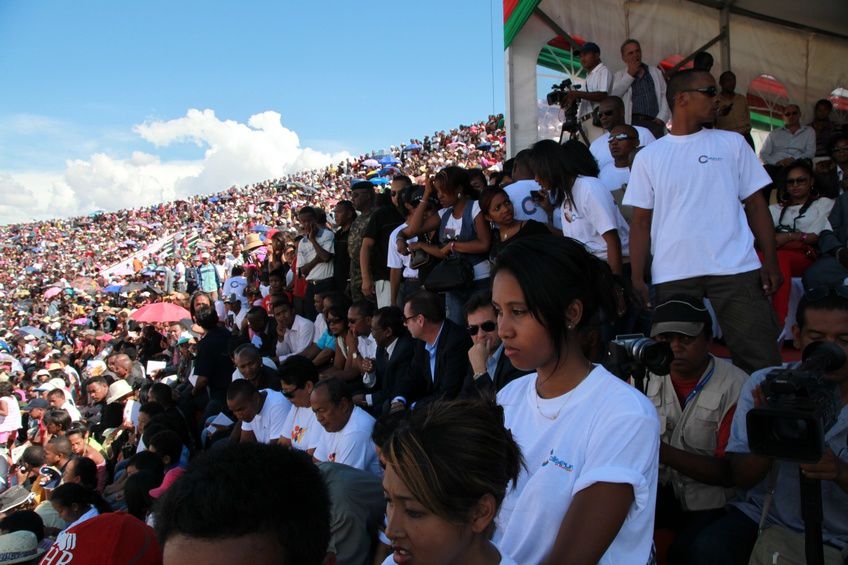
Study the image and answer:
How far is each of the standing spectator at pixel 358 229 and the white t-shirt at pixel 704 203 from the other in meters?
3.96

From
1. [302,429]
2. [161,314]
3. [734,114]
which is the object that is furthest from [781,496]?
[161,314]

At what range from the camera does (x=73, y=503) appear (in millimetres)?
4934

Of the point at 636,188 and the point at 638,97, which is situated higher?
the point at 638,97

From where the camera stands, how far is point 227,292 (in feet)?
36.2

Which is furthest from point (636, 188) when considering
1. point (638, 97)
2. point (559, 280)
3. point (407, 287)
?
point (638, 97)

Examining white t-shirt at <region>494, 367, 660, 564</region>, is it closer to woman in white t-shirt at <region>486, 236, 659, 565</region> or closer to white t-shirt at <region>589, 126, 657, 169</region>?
Answer: woman in white t-shirt at <region>486, 236, 659, 565</region>

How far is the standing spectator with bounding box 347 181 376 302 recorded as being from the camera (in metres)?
7.12

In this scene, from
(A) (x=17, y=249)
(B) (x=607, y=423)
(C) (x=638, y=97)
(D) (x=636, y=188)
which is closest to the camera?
(B) (x=607, y=423)

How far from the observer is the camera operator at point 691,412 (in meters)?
2.61

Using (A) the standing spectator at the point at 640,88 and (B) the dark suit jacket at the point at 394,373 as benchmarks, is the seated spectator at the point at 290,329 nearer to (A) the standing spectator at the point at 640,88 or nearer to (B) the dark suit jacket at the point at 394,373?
(B) the dark suit jacket at the point at 394,373

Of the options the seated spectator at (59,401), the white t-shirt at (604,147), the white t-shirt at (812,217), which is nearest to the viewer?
the white t-shirt at (812,217)

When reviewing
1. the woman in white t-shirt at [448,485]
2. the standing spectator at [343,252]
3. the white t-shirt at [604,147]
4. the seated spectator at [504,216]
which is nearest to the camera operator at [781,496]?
the woman in white t-shirt at [448,485]

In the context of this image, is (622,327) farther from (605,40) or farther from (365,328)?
(605,40)

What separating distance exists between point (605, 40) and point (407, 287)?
463 cm
